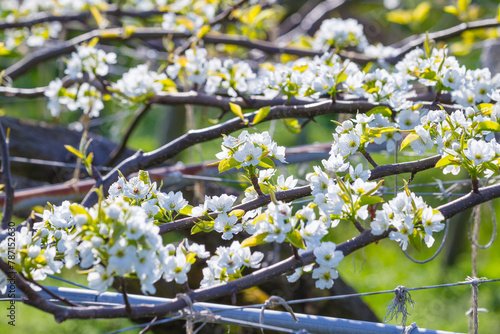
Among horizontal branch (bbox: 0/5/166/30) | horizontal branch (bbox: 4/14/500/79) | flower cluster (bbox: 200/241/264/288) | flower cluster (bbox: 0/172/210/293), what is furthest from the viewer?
horizontal branch (bbox: 0/5/166/30)

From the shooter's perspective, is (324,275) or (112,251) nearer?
(112,251)

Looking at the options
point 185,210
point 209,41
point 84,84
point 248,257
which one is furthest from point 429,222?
point 209,41

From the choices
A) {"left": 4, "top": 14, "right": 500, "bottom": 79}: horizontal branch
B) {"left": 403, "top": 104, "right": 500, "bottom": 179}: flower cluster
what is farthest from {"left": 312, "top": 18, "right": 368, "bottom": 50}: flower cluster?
{"left": 403, "top": 104, "right": 500, "bottom": 179}: flower cluster

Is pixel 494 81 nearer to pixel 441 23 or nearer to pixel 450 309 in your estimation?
pixel 450 309

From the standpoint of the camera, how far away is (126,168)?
3.41 feet

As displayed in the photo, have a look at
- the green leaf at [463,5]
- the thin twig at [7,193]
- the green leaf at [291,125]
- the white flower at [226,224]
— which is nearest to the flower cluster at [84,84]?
the thin twig at [7,193]

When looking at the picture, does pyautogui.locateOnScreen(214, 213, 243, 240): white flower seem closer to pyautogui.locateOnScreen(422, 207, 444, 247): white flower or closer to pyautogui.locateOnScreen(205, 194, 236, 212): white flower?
pyautogui.locateOnScreen(205, 194, 236, 212): white flower

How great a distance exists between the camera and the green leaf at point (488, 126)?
72cm

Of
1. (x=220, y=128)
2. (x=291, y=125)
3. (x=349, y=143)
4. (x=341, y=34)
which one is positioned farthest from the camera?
(x=341, y=34)

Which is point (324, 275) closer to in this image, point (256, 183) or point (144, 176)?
point (256, 183)

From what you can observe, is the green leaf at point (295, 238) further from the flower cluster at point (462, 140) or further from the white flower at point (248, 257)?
the flower cluster at point (462, 140)

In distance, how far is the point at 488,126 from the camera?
725 millimetres

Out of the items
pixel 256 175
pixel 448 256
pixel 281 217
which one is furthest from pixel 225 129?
pixel 448 256

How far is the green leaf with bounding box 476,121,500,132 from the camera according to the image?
72 centimetres
